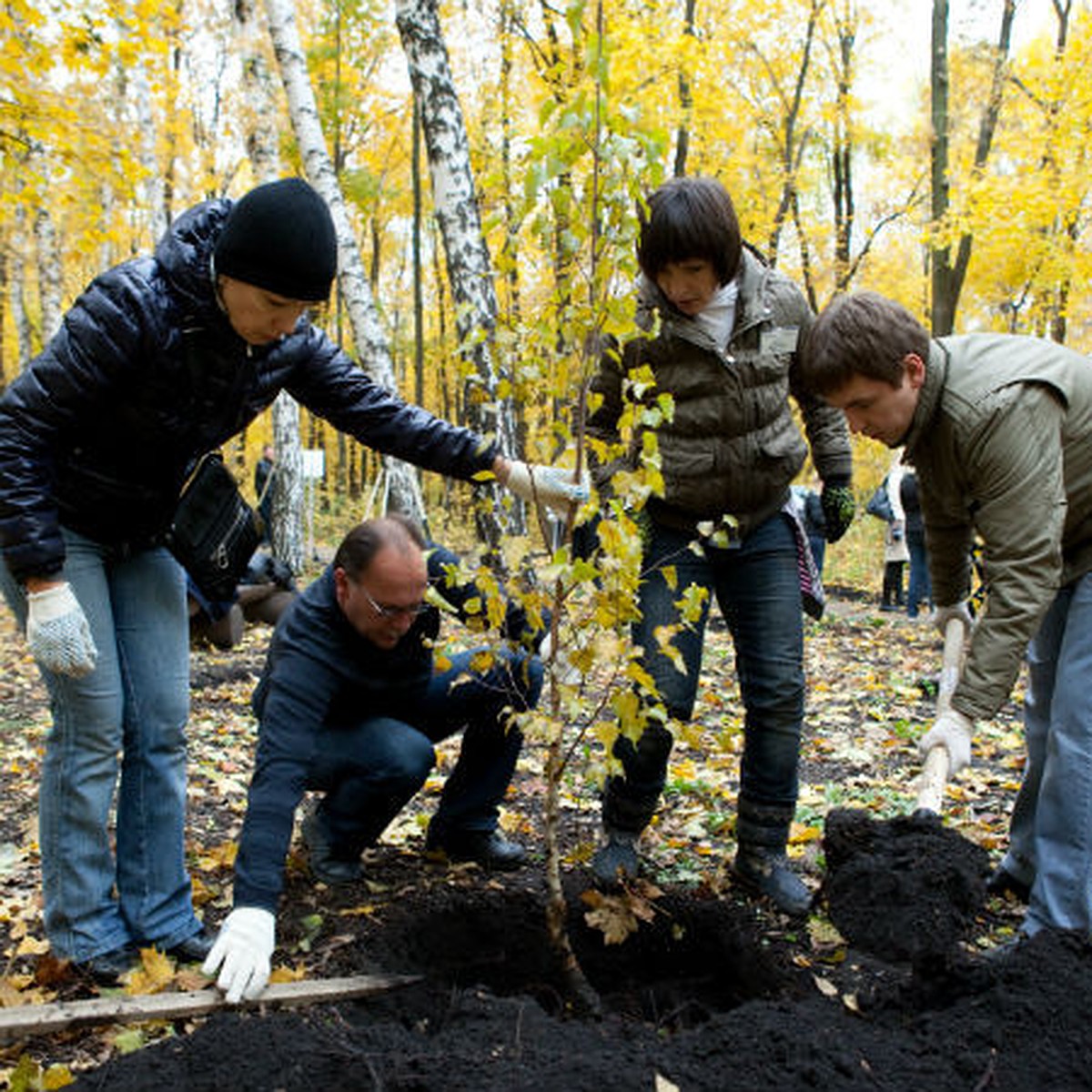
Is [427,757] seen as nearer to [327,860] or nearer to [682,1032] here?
[327,860]

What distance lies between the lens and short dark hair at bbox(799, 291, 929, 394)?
6.98 ft

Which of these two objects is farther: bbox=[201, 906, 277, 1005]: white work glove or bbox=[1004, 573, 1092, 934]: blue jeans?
bbox=[1004, 573, 1092, 934]: blue jeans

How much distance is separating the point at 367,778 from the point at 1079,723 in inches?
76.2

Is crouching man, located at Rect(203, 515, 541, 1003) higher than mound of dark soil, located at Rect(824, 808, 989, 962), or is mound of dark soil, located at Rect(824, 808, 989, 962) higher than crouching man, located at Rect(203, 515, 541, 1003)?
crouching man, located at Rect(203, 515, 541, 1003)

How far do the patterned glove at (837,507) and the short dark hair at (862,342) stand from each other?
73cm

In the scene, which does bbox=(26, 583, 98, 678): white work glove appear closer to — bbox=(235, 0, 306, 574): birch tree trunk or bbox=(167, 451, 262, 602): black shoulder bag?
bbox=(167, 451, 262, 602): black shoulder bag

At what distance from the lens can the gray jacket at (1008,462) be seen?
2.11m

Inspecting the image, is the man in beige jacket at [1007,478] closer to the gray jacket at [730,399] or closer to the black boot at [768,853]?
the gray jacket at [730,399]

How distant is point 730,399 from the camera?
8.65 ft

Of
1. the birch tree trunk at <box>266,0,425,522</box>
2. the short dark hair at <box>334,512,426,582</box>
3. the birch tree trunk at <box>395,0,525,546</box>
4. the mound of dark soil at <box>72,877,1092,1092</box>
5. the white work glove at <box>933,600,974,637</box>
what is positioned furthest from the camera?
the birch tree trunk at <box>266,0,425,522</box>

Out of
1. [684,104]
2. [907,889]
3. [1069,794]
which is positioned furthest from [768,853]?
[684,104]

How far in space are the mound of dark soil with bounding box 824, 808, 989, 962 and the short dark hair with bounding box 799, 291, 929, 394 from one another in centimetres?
130

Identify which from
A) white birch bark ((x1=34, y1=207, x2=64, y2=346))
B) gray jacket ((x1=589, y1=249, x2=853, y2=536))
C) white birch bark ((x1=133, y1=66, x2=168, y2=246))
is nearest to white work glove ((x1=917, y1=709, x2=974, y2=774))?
gray jacket ((x1=589, y1=249, x2=853, y2=536))

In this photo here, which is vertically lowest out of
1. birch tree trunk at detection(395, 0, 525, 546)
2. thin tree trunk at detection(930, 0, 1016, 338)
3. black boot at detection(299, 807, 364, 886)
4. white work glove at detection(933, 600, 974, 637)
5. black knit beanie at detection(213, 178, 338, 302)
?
black boot at detection(299, 807, 364, 886)
